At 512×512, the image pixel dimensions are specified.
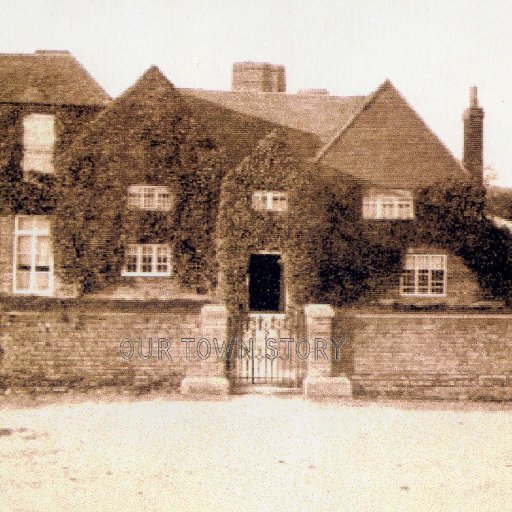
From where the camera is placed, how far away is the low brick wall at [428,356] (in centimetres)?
1102

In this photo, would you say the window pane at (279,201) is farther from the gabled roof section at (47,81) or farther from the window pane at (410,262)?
the gabled roof section at (47,81)

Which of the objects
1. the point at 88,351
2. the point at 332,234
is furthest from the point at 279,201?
the point at 88,351

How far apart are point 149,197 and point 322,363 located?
13.0 m

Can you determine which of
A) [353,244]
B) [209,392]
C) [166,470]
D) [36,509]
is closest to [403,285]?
[353,244]

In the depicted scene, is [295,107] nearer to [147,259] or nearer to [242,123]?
[242,123]

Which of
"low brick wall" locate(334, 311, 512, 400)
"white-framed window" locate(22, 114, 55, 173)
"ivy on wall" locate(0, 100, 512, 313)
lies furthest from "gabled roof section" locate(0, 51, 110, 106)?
"low brick wall" locate(334, 311, 512, 400)

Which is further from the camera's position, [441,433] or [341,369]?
[341,369]

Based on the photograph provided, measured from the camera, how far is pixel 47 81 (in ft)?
76.4

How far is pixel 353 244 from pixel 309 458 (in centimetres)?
1487

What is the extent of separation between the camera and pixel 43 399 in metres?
10.6

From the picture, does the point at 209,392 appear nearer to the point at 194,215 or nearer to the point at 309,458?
the point at 309,458

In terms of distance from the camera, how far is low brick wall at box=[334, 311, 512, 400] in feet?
36.2

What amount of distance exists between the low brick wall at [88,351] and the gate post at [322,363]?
6.89ft

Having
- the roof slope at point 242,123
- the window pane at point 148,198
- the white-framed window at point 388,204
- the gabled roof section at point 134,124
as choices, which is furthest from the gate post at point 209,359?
the roof slope at point 242,123
